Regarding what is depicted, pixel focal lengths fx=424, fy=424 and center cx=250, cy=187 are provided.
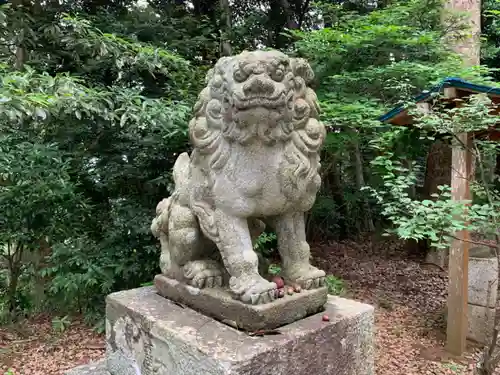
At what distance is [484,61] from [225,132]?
7.20 metres

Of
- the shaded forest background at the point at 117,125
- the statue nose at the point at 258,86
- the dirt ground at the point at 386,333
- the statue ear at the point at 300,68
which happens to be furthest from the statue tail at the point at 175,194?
the dirt ground at the point at 386,333

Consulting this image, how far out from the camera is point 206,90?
6.27 ft

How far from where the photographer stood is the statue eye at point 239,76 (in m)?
1.69

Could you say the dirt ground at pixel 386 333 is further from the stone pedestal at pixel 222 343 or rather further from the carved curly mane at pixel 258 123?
the carved curly mane at pixel 258 123

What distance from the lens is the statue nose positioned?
5.41 ft

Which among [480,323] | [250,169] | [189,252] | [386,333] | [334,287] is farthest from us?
[334,287]

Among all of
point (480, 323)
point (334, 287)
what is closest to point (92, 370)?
point (334, 287)

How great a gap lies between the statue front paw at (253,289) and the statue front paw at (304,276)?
185 mm

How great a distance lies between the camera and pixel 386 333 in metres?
4.16

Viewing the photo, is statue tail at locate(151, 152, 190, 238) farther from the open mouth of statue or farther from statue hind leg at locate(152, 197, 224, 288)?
the open mouth of statue

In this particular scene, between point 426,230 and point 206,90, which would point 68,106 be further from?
point 426,230

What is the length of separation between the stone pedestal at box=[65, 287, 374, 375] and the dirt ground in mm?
1496

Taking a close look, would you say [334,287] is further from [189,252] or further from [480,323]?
[189,252]

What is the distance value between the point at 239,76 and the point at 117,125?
114 inches
